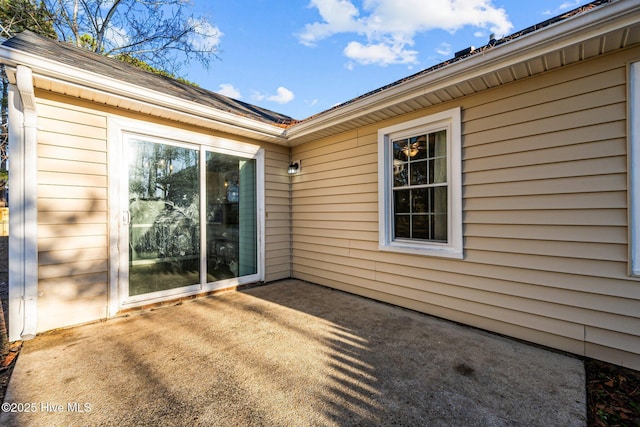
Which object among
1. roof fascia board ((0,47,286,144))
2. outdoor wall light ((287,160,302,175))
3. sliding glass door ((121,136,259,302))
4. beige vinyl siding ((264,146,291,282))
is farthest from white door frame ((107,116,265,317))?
outdoor wall light ((287,160,302,175))

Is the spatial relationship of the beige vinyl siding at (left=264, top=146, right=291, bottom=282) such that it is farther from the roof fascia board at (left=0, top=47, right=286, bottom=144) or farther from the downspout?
the downspout

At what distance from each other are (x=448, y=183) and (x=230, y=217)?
10.1ft

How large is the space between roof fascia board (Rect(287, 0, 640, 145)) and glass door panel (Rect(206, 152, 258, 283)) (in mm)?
1867

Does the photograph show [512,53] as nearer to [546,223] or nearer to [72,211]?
[546,223]

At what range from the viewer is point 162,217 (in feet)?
11.4

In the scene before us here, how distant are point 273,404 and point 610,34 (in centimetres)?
347

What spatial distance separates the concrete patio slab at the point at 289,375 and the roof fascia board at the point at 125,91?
2498 millimetres

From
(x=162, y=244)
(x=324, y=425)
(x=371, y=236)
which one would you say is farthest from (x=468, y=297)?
(x=162, y=244)

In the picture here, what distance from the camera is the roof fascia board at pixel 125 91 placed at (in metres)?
2.36

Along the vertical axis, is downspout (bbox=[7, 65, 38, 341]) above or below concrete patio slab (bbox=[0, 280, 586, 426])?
above

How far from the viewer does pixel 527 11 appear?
147 inches

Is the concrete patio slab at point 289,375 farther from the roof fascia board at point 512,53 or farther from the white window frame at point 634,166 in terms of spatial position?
the roof fascia board at point 512,53

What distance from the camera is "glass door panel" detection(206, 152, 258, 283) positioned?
3.91 metres

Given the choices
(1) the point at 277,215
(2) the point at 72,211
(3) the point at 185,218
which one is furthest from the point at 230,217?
(2) the point at 72,211
